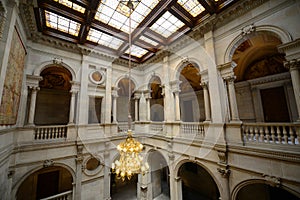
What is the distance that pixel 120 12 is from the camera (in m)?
5.05

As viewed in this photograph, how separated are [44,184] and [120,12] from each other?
10.8 meters

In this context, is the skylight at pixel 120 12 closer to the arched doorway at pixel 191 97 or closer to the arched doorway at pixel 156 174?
the arched doorway at pixel 191 97

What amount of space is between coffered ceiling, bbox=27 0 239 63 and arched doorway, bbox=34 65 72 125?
143 inches

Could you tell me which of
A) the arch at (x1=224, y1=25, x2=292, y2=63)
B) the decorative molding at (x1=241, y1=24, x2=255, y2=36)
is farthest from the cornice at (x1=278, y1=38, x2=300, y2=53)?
the decorative molding at (x1=241, y1=24, x2=255, y2=36)

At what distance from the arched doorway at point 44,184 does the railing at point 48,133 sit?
12.3ft

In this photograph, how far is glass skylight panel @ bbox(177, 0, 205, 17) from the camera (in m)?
4.83

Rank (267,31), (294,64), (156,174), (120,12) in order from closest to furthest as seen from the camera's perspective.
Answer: (294,64) → (267,31) → (120,12) → (156,174)

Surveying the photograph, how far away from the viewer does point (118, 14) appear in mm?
5152

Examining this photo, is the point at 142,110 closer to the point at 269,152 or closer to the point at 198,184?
the point at 269,152

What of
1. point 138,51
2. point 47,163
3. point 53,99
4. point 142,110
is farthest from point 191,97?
point 53,99

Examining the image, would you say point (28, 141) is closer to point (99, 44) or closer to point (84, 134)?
point (84, 134)

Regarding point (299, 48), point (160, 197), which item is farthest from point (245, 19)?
point (160, 197)

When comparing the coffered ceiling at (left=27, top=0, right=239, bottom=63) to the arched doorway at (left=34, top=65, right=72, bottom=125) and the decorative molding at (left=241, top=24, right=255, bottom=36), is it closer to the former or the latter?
the decorative molding at (left=241, top=24, right=255, bottom=36)

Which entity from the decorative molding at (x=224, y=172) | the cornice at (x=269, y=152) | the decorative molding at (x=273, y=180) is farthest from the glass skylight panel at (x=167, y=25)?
the decorative molding at (x=273, y=180)
